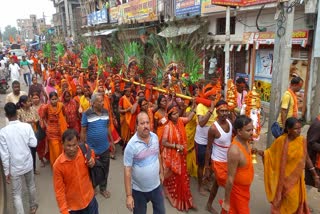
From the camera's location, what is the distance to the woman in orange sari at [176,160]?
3.85 meters

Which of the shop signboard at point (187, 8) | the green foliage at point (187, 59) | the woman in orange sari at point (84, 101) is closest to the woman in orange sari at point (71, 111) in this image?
the woman in orange sari at point (84, 101)

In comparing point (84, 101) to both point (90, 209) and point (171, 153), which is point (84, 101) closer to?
point (171, 153)

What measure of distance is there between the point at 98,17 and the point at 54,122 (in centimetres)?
1989

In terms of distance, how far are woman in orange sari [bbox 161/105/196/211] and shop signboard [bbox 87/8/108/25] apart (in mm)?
19556

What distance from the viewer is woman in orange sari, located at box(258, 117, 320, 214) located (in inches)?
130

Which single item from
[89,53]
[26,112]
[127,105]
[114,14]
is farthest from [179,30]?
[114,14]

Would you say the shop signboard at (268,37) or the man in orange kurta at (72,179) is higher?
the shop signboard at (268,37)

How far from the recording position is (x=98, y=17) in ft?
77.2

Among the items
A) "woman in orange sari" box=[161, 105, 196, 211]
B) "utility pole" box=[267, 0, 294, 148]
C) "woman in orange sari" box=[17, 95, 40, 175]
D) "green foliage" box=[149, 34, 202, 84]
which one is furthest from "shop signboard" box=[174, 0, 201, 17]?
"woman in orange sari" box=[161, 105, 196, 211]

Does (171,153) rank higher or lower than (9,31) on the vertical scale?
lower

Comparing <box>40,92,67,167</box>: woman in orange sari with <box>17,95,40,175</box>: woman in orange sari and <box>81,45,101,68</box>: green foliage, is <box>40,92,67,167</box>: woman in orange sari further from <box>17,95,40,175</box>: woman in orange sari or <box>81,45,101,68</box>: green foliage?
<box>81,45,101,68</box>: green foliage

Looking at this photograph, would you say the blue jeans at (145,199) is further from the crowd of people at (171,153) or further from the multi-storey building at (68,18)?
the multi-storey building at (68,18)

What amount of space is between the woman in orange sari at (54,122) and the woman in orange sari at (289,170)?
3.46 meters

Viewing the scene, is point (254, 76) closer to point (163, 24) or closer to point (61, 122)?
point (163, 24)
